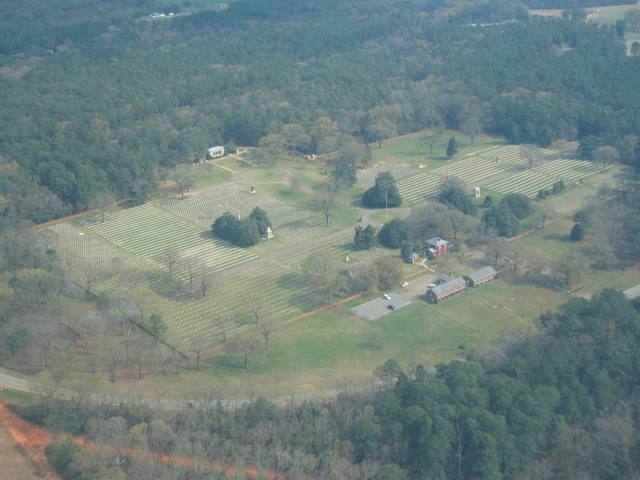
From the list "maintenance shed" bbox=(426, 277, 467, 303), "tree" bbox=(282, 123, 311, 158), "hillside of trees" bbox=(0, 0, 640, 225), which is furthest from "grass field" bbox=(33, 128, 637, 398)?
"hillside of trees" bbox=(0, 0, 640, 225)

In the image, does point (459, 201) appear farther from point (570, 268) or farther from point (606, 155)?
point (606, 155)

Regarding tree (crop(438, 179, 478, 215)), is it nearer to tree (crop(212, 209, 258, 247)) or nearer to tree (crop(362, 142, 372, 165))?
tree (crop(362, 142, 372, 165))

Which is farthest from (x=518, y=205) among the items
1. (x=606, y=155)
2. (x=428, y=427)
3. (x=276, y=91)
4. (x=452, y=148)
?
(x=276, y=91)

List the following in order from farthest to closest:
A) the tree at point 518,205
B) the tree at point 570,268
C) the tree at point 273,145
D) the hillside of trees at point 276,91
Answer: the tree at point 273,145
the hillside of trees at point 276,91
the tree at point 518,205
the tree at point 570,268

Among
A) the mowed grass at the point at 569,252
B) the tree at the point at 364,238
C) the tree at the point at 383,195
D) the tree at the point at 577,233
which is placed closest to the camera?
the mowed grass at the point at 569,252

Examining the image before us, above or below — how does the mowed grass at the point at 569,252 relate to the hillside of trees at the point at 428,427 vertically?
below

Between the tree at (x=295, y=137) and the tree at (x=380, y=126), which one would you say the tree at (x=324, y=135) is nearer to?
the tree at (x=295, y=137)

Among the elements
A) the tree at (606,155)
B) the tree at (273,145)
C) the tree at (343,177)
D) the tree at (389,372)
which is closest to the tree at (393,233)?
the tree at (343,177)

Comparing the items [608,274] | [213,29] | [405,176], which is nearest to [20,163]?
[405,176]
